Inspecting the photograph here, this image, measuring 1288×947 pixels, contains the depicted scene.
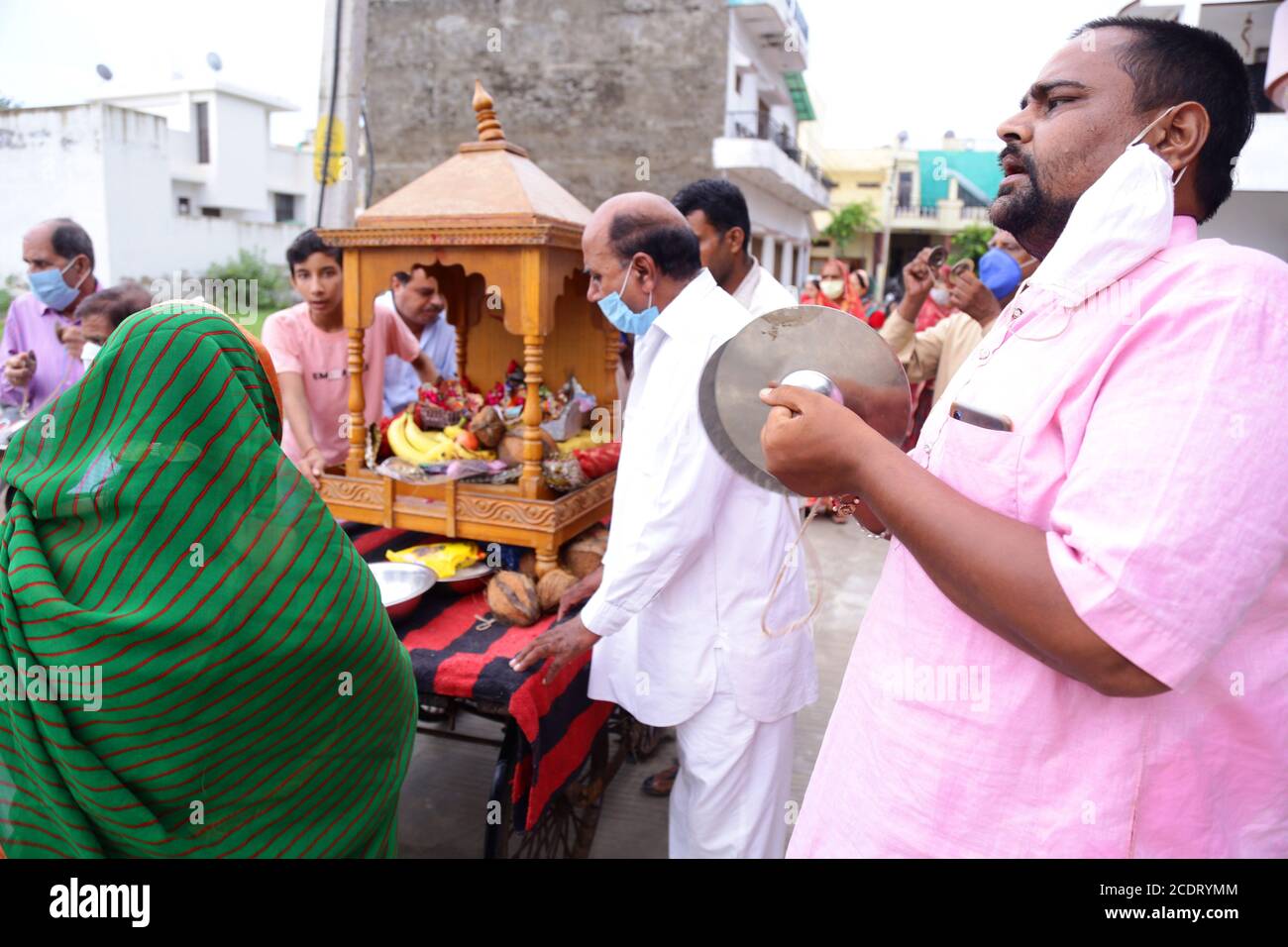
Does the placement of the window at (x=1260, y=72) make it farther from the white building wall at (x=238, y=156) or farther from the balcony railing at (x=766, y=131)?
the white building wall at (x=238, y=156)

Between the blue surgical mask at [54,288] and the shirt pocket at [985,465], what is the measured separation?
4.54m

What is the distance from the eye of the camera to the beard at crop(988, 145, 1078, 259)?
1.04m

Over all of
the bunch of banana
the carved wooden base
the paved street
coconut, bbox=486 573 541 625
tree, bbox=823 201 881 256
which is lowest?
the paved street

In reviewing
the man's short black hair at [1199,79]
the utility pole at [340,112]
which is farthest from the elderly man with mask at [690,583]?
the utility pole at [340,112]

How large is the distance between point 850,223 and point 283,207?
2146 centimetres

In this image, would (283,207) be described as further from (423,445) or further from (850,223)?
(423,445)

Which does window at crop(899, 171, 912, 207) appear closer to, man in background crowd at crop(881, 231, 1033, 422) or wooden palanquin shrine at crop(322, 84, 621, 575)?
man in background crowd at crop(881, 231, 1033, 422)

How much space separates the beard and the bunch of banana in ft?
7.28

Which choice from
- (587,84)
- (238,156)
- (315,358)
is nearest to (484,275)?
(315,358)

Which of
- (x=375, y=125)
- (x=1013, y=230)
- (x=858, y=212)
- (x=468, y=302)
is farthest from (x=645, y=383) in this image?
(x=858, y=212)

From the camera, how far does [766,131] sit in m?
21.9

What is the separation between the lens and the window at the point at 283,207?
87.8ft

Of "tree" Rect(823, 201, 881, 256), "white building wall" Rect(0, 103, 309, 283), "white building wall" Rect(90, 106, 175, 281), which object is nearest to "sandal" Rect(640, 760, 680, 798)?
"white building wall" Rect(0, 103, 309, 283)
